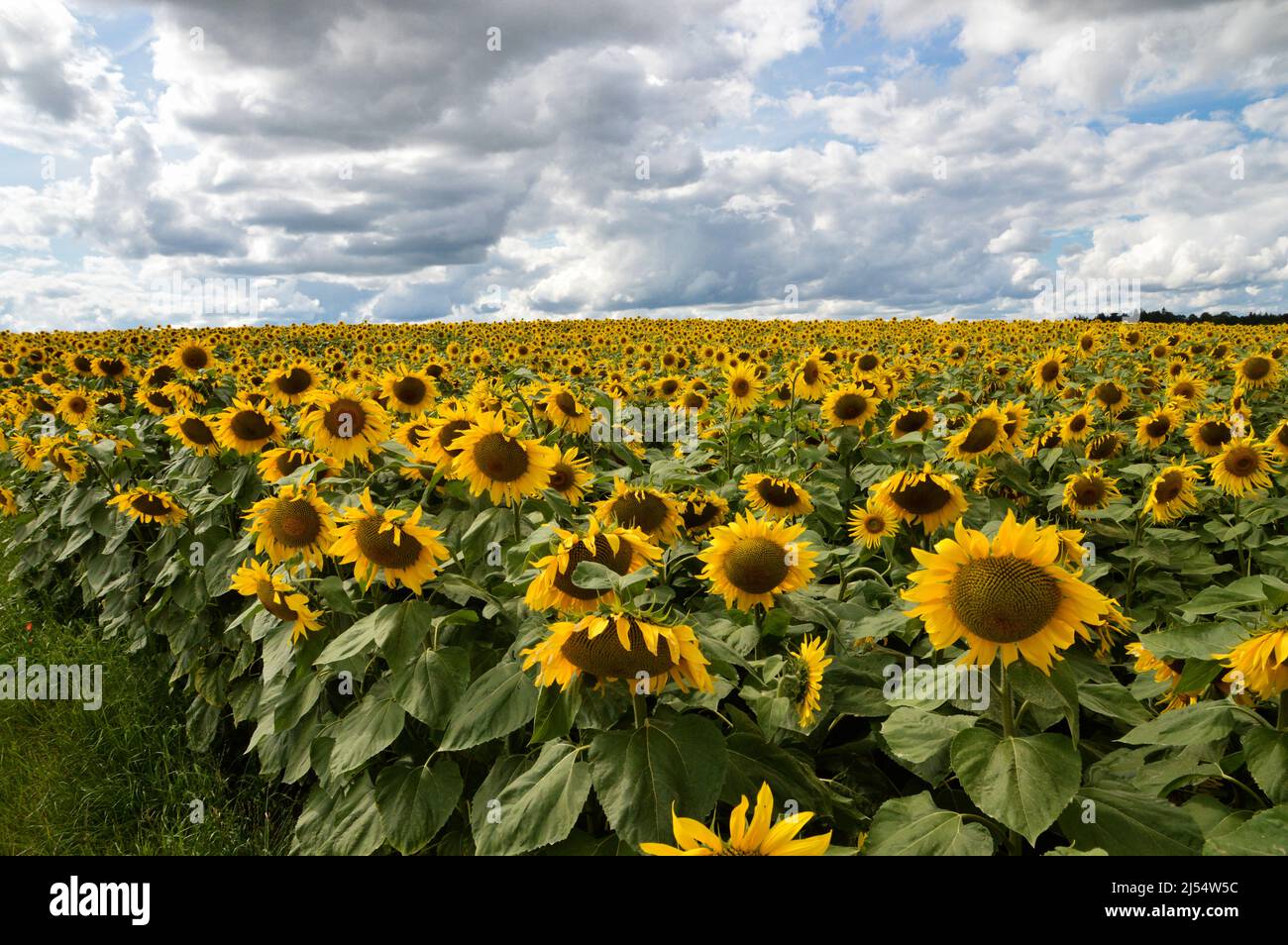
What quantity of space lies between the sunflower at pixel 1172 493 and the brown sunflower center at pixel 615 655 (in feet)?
14.4

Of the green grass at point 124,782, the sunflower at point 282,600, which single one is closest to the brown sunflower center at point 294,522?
the sunflower at point 282,600

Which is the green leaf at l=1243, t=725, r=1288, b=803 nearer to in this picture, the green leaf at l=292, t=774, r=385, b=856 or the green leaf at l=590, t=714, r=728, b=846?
the green leaf at l=590, t=714, r=728, b=846

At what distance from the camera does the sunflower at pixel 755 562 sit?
265 cm

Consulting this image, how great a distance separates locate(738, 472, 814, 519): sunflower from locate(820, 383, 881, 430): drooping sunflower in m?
2.11

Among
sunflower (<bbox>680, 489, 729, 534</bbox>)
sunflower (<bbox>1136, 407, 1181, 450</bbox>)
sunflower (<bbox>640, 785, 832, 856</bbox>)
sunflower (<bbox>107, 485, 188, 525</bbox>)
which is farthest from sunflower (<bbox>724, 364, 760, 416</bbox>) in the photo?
sunflower (<bbox>640, 785, 832, 856</bbox>)

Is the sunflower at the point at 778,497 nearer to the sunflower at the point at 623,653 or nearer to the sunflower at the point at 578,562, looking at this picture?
the sunflower at the point at 578,562

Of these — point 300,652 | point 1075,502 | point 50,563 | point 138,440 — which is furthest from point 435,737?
point 50,563

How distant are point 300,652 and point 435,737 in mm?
786

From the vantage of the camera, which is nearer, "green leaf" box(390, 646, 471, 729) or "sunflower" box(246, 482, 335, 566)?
"green leaf" box(390, 646, 471, 729)

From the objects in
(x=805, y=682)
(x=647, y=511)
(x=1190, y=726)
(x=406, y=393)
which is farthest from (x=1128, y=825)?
(x=406, y=393)

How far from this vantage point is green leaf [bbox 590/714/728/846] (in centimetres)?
174

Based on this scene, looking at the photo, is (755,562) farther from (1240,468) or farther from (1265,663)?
(1240,468)

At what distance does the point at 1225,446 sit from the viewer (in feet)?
18.0
